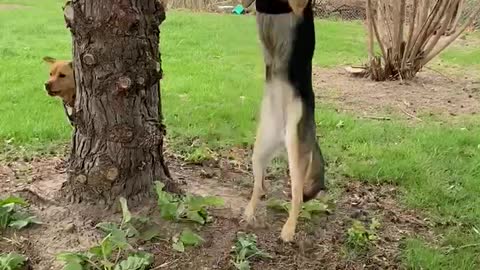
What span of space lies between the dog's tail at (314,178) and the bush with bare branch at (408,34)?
168 inches

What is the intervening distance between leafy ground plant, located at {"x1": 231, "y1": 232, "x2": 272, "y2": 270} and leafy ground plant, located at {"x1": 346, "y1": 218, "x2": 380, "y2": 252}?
0.49 meters

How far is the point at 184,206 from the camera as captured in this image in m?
3.31

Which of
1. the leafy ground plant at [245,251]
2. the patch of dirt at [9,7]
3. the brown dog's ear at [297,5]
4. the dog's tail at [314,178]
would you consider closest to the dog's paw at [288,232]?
the leafy ground plant at [245,251]

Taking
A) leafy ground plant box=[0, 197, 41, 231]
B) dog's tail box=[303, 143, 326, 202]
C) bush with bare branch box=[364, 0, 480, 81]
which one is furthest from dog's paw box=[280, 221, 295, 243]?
bush with bare branch box=[364, 0, 480, 81]

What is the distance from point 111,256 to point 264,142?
879mm

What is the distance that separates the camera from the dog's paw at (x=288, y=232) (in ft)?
10.7

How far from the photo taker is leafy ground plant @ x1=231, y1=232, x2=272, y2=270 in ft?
10.2

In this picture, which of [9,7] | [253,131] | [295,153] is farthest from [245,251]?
[9,7]

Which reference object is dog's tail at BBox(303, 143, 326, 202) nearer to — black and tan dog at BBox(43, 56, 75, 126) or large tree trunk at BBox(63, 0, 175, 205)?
large tree trunk at BBox(63, 0, 175, 205)

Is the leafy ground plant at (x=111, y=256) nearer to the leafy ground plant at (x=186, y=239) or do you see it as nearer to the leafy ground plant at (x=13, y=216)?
the leafy ground plant at (x=186, y=239)

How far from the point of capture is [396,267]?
3.35 m

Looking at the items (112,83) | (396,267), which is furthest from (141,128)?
(396,267)

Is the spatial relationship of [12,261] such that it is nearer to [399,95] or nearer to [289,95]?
[289,95]

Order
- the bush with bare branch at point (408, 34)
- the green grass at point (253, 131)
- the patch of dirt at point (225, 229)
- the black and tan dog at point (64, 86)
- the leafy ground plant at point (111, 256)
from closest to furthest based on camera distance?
the leafy ground plant at point (111, 256)
the patch of dirt at point (225, 229)
the green grass at point (253, 131)
the black and tan dog at point (64, 86)
the bush with bare branch at point (408, 34)
